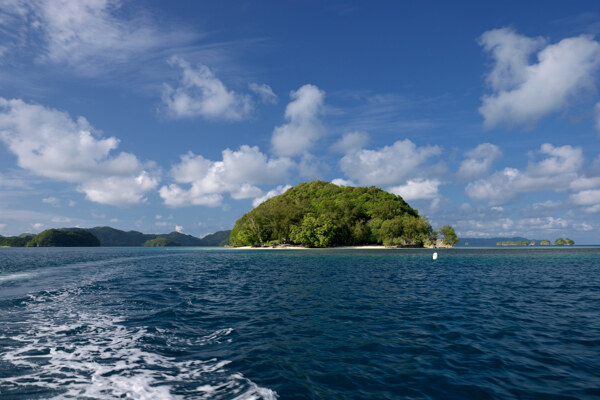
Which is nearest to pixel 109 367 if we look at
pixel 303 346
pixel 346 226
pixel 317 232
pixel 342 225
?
pixel 303 346

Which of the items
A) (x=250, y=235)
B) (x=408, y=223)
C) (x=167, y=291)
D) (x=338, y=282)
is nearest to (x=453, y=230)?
(x=408, y=223)

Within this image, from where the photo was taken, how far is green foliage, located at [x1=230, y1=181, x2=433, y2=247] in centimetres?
12206

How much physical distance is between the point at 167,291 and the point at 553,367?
2392 cm

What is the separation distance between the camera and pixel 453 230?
400 ft

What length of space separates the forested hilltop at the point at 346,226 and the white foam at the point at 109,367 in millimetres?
110267

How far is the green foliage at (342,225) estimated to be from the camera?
400 feet

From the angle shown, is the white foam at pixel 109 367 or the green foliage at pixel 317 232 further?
the green foliage at pixel 317 232

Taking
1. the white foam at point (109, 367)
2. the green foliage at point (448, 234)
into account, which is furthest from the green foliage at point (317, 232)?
the white foam at point (109, 367)

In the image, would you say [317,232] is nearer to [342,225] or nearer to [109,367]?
[342,225]

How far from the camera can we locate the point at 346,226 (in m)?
136

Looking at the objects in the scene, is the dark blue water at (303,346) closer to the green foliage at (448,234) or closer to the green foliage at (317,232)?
the green foliage at (317,232)

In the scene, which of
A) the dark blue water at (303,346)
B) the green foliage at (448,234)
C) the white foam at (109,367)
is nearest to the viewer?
the white foam at (109,367)

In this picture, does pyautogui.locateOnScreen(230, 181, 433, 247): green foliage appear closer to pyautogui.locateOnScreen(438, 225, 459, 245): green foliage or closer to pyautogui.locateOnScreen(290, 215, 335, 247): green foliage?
pyautogui.locateOnScreen(290, 215, 335, 247): green foliage

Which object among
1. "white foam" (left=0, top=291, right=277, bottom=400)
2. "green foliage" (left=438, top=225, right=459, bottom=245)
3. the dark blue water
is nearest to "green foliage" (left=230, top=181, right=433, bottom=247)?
"green foliage" (left=438, top=225, right=459, bottom=245)
